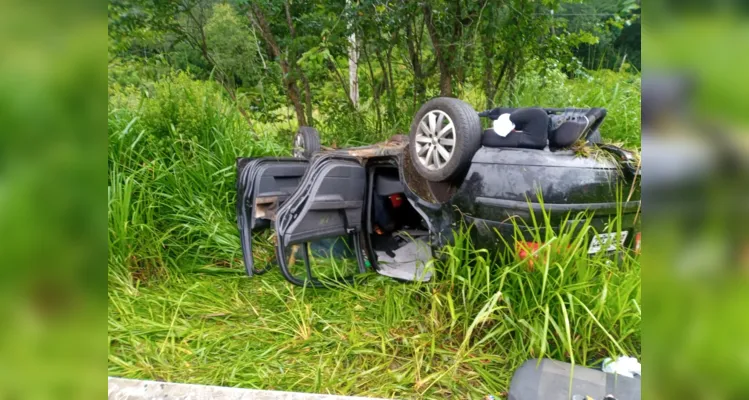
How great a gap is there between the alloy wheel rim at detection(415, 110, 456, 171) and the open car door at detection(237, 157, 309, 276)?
1135mm

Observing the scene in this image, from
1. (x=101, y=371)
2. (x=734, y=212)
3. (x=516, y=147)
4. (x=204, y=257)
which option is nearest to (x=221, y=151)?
(x=204, y=257)

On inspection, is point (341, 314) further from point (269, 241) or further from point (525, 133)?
point (525, 133)

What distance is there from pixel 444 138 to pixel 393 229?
4.42ft

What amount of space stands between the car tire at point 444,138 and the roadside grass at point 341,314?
0.37m

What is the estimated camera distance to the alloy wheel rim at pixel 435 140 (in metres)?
2.38

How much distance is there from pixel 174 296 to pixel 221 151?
1.63 m

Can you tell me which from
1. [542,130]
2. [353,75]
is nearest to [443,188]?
[542,130]

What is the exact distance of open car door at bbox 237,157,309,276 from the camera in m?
3.14

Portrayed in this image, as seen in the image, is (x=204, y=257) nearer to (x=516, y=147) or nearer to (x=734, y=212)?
(x=516, y=147)

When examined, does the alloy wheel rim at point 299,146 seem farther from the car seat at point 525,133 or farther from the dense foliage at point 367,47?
the car seat at point 525,133

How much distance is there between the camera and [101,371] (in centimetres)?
69

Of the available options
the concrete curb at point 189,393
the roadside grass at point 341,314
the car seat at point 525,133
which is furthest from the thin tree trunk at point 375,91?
the concrete curb at point 189,393

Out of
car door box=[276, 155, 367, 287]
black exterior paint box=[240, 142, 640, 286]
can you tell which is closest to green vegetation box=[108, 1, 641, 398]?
black exterior paint box=[240, 142, 640, 286]

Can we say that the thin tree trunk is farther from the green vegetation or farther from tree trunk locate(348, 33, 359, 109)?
tree trunk locate(348, 33, 359, 109)
